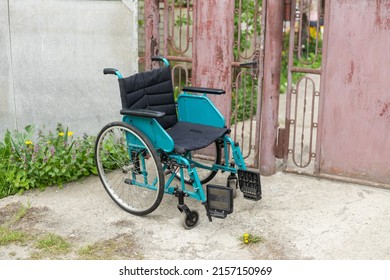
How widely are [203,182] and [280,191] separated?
700 millimetres

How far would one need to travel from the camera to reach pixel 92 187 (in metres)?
5.61

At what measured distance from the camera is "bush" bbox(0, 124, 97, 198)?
546 centimetres

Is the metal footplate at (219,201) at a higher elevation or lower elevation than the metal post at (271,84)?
lower

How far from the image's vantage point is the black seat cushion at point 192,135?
15.5 feet

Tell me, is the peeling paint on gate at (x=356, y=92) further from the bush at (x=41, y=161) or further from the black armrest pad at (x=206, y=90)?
the bush at (x=41, y=161)

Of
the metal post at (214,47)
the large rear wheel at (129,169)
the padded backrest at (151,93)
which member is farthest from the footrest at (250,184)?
the metal post at (214,47)

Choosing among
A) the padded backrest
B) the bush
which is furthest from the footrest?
the bush

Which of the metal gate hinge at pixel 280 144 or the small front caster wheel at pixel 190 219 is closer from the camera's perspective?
the small front caster wheel at pixel 190 219

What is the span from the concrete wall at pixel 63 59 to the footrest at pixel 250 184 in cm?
186

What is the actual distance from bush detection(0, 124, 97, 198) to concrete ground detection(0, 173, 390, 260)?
117mm

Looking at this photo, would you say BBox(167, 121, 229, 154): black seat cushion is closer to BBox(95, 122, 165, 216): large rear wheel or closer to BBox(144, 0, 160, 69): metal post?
BBox(95, 122, 165, 216): large rear wheel

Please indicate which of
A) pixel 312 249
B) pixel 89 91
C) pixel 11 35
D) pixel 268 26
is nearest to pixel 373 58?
pixel 268 26

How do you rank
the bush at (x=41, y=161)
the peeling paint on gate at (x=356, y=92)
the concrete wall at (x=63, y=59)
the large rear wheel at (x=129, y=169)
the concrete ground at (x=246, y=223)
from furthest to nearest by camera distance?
the concrete wall at (x=63, y=59), the bush at (x=41, y=161), the peeling paint on gate at (x=356, y=92), the large rear wheel at (x=129, y=169), the concrete ground at (x=246, y=223)

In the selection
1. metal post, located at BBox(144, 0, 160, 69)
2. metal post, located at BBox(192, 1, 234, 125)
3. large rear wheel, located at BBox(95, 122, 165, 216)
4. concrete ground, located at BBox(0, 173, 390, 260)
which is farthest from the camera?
metal post, located at BBox(144, 0, 160, 69)
